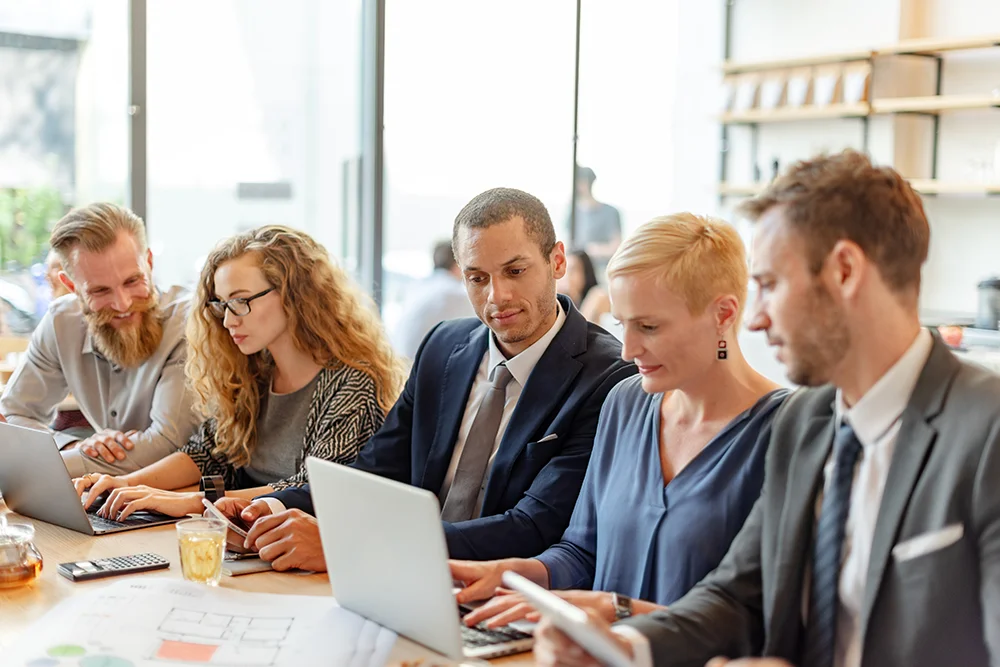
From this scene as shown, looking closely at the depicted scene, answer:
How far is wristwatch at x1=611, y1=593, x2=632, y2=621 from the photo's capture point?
1638mm

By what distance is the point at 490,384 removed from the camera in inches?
95.3

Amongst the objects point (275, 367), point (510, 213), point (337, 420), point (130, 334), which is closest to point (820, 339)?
point (510, 213)

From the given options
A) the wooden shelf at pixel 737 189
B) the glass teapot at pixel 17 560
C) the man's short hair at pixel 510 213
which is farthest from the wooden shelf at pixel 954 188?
the glass teapot at pixel 17 560

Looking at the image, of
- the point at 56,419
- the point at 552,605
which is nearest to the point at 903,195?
the point at 552,605

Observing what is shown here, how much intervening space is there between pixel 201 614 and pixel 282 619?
123 millimetres

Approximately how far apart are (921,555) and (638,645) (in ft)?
1.19

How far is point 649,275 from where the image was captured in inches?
72.0

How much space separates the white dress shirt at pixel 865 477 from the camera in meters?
1.39

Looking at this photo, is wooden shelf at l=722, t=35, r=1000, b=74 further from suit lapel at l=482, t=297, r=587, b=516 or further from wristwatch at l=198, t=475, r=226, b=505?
wristwatch at l=198, t=475, r=226, b=505

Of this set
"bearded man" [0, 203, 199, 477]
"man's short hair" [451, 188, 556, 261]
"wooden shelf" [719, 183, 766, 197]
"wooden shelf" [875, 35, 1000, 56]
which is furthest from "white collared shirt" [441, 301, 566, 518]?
"wooden shelf" [719, 183, 766, 197]

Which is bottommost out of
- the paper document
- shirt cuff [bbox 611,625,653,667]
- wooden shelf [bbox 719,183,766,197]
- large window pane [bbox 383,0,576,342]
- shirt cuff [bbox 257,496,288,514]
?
the paper document

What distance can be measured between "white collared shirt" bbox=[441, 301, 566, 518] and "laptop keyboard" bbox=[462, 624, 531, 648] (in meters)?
0.71

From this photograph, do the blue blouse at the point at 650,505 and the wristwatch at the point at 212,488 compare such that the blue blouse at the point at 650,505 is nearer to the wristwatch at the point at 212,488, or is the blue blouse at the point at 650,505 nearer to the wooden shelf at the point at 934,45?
the wristwatch at the point at 212,488

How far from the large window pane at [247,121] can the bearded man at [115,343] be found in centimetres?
243
